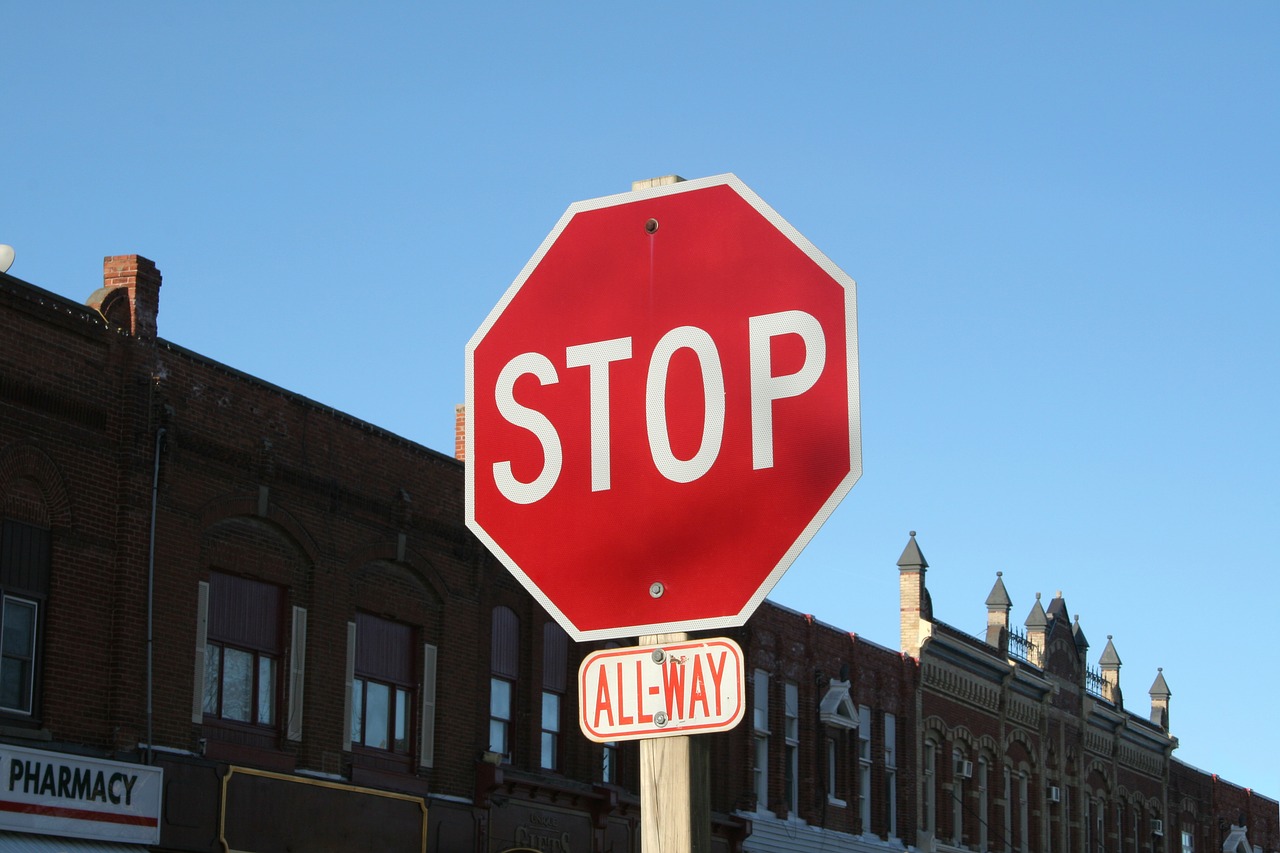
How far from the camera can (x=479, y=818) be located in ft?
89.2

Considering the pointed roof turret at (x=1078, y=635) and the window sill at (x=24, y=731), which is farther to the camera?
the pointed roof turret at (x=1078, y=635)

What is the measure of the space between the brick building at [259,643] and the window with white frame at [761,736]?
67mm

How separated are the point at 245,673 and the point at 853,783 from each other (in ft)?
61.8

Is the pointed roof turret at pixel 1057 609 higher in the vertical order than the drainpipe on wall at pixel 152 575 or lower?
higher

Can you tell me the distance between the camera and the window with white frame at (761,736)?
115 feet

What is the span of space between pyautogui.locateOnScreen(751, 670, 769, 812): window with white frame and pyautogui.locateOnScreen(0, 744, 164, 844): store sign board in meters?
15.9

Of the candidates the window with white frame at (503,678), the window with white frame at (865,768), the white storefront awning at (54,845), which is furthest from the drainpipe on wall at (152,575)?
the window with white frame at (865,768)

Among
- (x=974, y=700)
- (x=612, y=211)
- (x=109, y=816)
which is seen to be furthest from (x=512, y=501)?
(x=974, y=700)

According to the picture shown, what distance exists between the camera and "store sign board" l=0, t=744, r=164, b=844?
62.7 ft

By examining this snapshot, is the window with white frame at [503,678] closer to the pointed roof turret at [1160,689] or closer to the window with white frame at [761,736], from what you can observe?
the window with white frame at [761,736]

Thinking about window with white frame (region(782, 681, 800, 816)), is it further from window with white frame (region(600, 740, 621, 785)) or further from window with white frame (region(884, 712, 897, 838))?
window with white frame (region(600, 740, 621, 785))

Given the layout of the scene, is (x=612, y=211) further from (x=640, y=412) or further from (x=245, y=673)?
(x=245, y=673)

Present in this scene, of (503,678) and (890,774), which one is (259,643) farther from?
(890,774)

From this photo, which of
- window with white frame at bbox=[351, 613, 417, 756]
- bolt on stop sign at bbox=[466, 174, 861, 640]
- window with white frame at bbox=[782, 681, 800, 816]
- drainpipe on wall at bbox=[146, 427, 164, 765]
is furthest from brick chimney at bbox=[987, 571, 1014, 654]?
bolt on stop sign at bbox=[466, 174, 861, 640]
